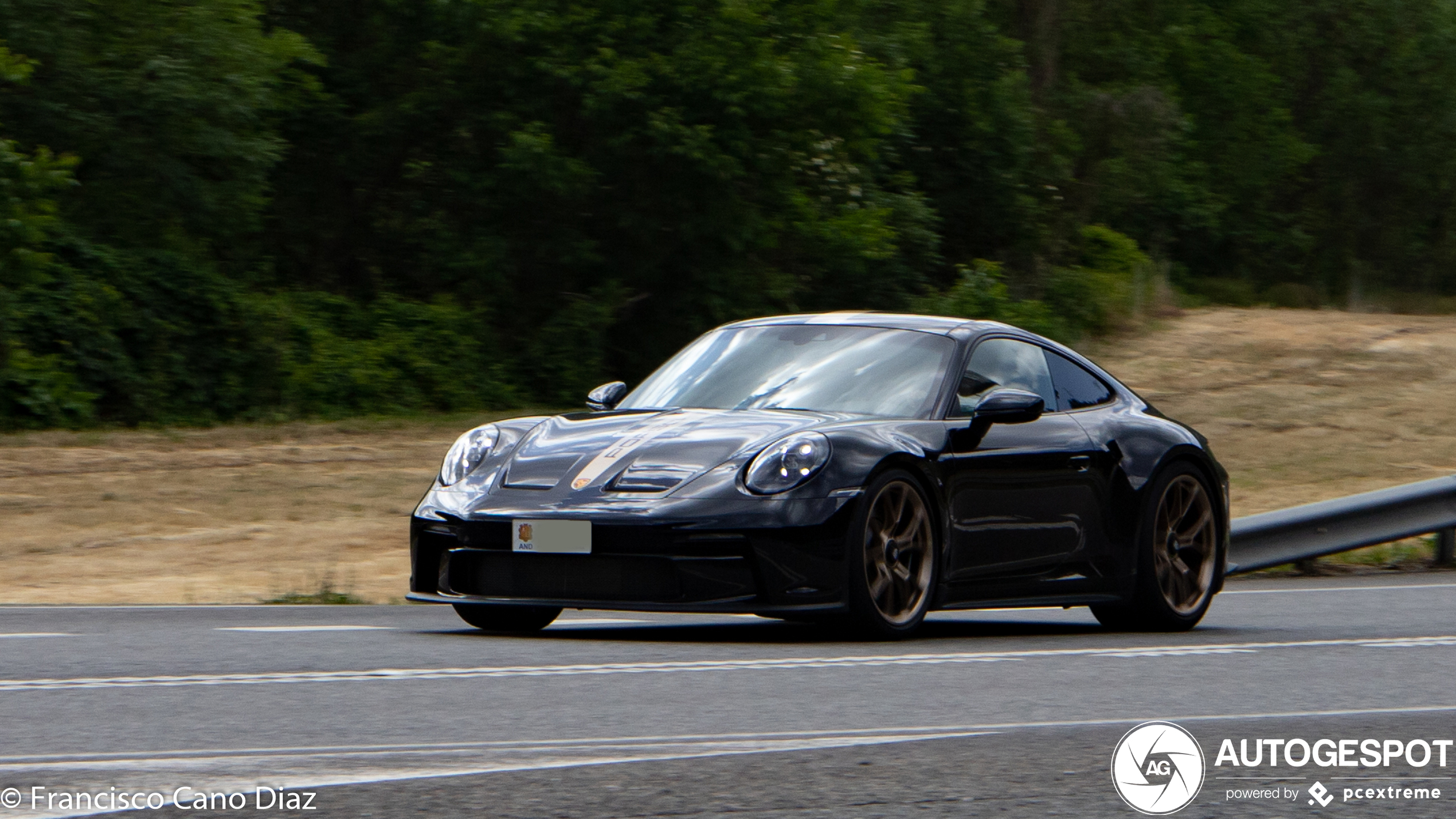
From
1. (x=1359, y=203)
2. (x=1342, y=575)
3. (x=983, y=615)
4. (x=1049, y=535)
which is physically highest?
(x=1049, y=535)

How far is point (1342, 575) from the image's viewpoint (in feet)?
45.6

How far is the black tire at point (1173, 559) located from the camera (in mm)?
9180

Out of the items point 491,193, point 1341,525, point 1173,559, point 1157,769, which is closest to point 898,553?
point 1173,559

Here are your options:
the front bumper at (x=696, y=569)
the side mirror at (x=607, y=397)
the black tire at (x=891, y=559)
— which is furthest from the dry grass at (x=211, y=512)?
the black tire at (x=891, y=559)

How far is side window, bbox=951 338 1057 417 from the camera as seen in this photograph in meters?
8.84

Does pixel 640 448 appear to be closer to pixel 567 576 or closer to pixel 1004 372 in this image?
pixel 567 576

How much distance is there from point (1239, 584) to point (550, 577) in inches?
256

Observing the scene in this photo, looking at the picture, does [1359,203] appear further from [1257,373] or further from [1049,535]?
[1049,535]

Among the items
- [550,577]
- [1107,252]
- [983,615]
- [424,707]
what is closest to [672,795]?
[424,707]

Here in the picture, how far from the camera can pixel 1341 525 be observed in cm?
1334

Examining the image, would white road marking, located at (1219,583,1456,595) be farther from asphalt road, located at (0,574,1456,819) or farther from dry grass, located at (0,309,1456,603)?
dry grass, located at (0,309,1456,603)

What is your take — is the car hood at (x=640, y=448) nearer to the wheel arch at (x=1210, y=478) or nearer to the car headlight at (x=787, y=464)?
the car headlight at (x=787, y=464)

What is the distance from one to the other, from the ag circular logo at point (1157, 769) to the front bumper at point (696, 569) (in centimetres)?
231

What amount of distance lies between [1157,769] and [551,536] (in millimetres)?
3390
